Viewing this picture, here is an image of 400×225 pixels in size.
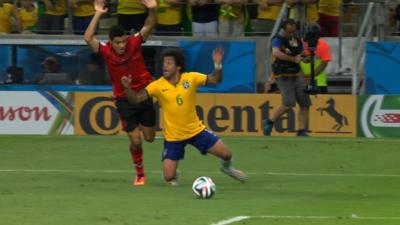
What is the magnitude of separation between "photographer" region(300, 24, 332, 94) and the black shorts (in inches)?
313

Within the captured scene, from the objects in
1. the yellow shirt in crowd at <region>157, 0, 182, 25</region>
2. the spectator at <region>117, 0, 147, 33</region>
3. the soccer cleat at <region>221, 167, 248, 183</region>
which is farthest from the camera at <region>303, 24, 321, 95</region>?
the soccer cleat at <region>221, 167, 248, 183</region>

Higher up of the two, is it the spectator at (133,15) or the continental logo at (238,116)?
the spectator at (133,15)

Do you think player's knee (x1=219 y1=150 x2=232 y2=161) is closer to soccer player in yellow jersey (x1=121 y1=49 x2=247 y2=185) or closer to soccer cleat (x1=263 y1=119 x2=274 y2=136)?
soccer player in yellow jersey (x1=121 y1=49 x2=247 y2=185)

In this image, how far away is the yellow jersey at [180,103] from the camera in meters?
14.7

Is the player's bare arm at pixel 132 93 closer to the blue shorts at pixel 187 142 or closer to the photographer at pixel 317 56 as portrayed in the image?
the blue shorts at pixel 187 142

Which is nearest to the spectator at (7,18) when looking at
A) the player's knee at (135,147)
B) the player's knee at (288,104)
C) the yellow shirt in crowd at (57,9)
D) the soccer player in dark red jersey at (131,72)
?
the yellow shirt in crowd at (57,9)

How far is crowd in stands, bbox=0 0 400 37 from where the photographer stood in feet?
84.4

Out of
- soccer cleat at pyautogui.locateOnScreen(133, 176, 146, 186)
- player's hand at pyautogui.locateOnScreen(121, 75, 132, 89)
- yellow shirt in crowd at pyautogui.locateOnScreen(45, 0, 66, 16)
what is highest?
player's hand at pyautogui.locateOnScreen(121, 75, 132, 89)

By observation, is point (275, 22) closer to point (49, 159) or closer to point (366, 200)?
point (49, 159)

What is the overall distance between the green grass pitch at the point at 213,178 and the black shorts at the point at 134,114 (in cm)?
78

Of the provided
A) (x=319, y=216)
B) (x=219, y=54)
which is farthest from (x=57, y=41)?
(x=319, y=216)

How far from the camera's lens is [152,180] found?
52.7ft

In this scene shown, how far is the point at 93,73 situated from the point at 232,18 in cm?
333

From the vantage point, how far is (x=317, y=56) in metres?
24.1
